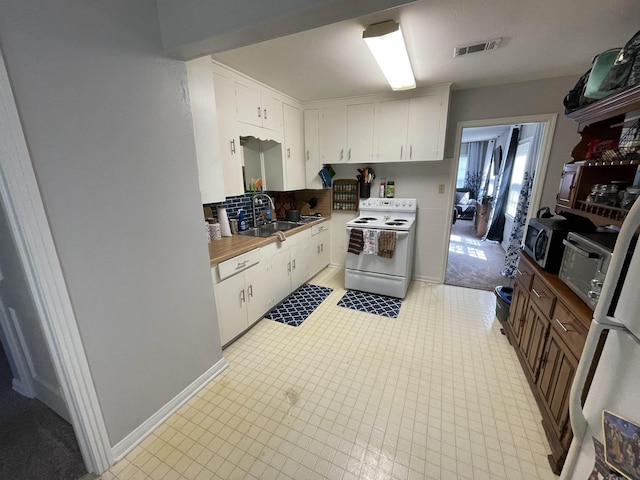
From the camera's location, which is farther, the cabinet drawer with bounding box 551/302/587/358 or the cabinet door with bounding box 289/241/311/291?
the cabinet door with bounding box 289/241/311/291

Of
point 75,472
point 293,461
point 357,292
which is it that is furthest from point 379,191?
point 75,472

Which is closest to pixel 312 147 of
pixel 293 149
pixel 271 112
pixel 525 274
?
pixel 293 149

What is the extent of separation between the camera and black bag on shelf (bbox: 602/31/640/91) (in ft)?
4.19

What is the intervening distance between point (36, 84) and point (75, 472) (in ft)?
5.87

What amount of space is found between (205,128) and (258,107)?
89cm

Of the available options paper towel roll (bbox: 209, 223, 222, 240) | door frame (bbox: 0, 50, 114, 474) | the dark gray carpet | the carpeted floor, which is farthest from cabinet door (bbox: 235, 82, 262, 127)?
the carpeted floor

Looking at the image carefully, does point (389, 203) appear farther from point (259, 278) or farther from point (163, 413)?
point (163, 413)

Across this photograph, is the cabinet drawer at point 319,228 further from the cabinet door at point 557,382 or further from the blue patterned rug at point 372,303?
the cabinet door at point 557,382

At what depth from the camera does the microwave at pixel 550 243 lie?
5.36 feet

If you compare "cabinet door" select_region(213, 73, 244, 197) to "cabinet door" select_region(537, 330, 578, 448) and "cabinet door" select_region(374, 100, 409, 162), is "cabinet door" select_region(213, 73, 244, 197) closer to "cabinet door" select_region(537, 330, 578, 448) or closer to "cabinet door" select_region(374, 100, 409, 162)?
"cabinet door" select_region(374, 100, 409, 162)

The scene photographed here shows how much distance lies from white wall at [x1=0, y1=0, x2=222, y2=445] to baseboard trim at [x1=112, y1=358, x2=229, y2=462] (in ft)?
0.14

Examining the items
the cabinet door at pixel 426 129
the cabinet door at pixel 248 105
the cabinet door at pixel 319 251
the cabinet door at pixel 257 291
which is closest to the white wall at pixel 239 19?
the cabinet door at pixel 248 105

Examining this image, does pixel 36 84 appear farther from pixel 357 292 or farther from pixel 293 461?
pixel 357 292

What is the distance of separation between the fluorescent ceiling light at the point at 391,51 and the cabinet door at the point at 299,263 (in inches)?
76.4
